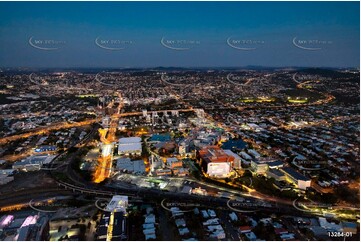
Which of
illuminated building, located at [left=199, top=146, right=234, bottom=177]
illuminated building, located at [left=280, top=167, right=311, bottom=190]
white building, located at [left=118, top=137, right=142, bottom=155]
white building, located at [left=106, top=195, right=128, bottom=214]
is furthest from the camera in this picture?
white building, located at [left=118, top=137, right=142, bottom=155]

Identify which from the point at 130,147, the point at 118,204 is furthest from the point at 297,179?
the point at 130,147

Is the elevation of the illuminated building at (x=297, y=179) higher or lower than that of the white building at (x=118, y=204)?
higher

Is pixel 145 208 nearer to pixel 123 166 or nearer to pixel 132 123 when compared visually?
pixel 123 166

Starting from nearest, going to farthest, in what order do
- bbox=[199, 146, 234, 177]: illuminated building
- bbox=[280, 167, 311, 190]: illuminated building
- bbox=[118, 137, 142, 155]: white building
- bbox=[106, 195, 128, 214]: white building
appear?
bbox=[106, 195, 128, 214]: white building → bbox=[280, 167, 311, 190]: illuminated building → bbox=[199, 146, 234, 177]: illuminated building → bbox=[118, 137, 142, 155]: white building

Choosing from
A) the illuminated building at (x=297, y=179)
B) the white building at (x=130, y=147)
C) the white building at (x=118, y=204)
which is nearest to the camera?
the white building at (x=118, y=204)

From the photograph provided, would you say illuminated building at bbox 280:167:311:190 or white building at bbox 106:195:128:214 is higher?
illuminated building at bbox 280:167:311:190

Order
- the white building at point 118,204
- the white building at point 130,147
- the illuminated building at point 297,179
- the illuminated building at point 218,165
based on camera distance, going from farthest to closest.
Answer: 1. the white building at point 130,147
2. the illuminated building at point 218,165
3. the illuminated building at point 297,179
4. the white building at point 118,204

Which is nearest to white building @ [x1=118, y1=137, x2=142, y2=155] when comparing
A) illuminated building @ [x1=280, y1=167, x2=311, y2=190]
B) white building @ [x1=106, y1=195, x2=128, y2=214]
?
white building @ [x1=106, y1=195, x2=128, y2=214]

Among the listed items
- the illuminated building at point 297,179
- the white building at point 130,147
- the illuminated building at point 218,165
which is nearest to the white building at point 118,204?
the illuminated building at point 218,165

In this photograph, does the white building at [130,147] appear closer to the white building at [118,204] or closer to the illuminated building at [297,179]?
the white building at [118,204]

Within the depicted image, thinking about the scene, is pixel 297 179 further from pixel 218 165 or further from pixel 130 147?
pixel 130 147

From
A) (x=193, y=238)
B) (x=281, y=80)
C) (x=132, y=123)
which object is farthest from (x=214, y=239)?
(x=281, y=80)

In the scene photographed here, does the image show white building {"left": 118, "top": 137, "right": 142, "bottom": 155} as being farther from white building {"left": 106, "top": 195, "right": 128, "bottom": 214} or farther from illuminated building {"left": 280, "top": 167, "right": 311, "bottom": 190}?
illuminated building {"left": 280, "top": 167, "right": 311, "bottom": 190}
